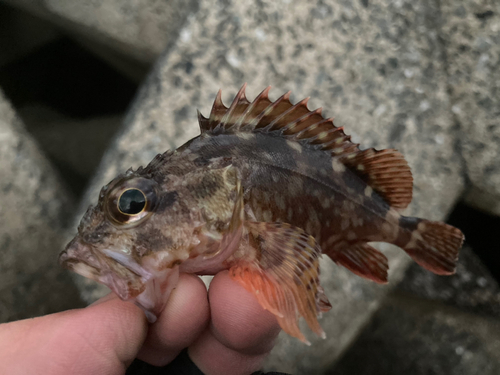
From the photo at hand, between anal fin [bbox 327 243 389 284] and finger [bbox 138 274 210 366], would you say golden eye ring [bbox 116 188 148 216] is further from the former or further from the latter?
anal fin [bbox 327 243 389 284]

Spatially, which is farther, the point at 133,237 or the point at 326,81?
the point at 326,81

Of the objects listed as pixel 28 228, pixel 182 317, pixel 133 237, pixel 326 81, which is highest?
pixel 326 81

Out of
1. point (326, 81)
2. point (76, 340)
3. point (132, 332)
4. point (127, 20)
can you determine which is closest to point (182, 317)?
point (132, 332)

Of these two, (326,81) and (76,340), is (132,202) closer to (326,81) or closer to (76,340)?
(76,340)

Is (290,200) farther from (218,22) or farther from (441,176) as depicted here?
(441,176)

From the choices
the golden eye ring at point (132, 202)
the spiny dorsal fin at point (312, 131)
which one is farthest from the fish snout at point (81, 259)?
the spiny dorsal fin at point (312, 131)

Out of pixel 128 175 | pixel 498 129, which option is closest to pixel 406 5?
pixel 498 129
